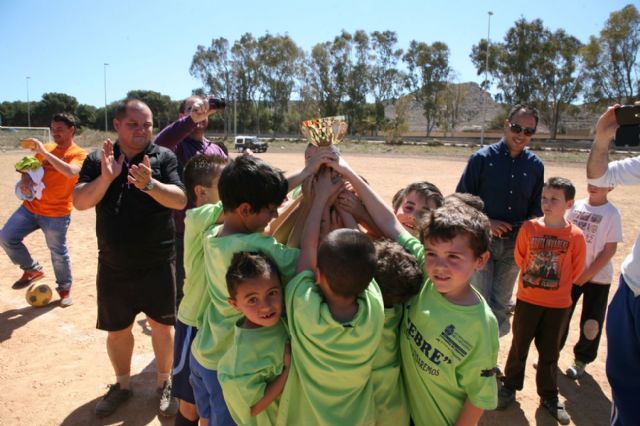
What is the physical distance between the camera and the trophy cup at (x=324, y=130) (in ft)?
7.08

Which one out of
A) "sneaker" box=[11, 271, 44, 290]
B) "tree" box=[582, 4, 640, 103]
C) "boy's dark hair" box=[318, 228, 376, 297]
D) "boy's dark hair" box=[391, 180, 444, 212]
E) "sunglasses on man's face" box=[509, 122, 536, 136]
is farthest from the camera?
"tree" box=[582, 4, 640, 103]

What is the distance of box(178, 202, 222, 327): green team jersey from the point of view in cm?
245

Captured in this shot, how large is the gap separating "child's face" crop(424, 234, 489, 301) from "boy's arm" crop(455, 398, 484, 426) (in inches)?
17.0

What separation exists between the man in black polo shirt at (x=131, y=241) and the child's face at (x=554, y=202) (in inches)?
109

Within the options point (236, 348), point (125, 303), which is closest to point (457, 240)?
point (236, 348)

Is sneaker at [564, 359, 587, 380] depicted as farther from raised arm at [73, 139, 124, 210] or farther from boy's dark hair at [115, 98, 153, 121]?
boy's dark hair at [115, 98, 153, 121]

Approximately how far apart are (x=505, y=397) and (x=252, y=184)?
2.97m

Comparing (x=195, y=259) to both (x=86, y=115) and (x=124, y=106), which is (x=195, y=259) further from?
(x=86, y=115)

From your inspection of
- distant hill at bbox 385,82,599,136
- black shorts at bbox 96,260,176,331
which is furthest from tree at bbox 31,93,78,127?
black shorts at bbox 96,260,176,331

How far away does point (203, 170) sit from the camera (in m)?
2.91

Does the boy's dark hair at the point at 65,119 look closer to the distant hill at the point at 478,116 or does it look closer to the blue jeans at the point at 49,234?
the blue jeans at the point at 49,234

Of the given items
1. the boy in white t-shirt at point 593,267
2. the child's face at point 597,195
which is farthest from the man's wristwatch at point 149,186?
the child's face at point 597,195

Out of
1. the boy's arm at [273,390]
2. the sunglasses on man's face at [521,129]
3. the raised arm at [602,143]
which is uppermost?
the sunglasses on man's face at [521,129]

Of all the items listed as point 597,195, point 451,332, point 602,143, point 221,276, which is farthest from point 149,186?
point 597,195
